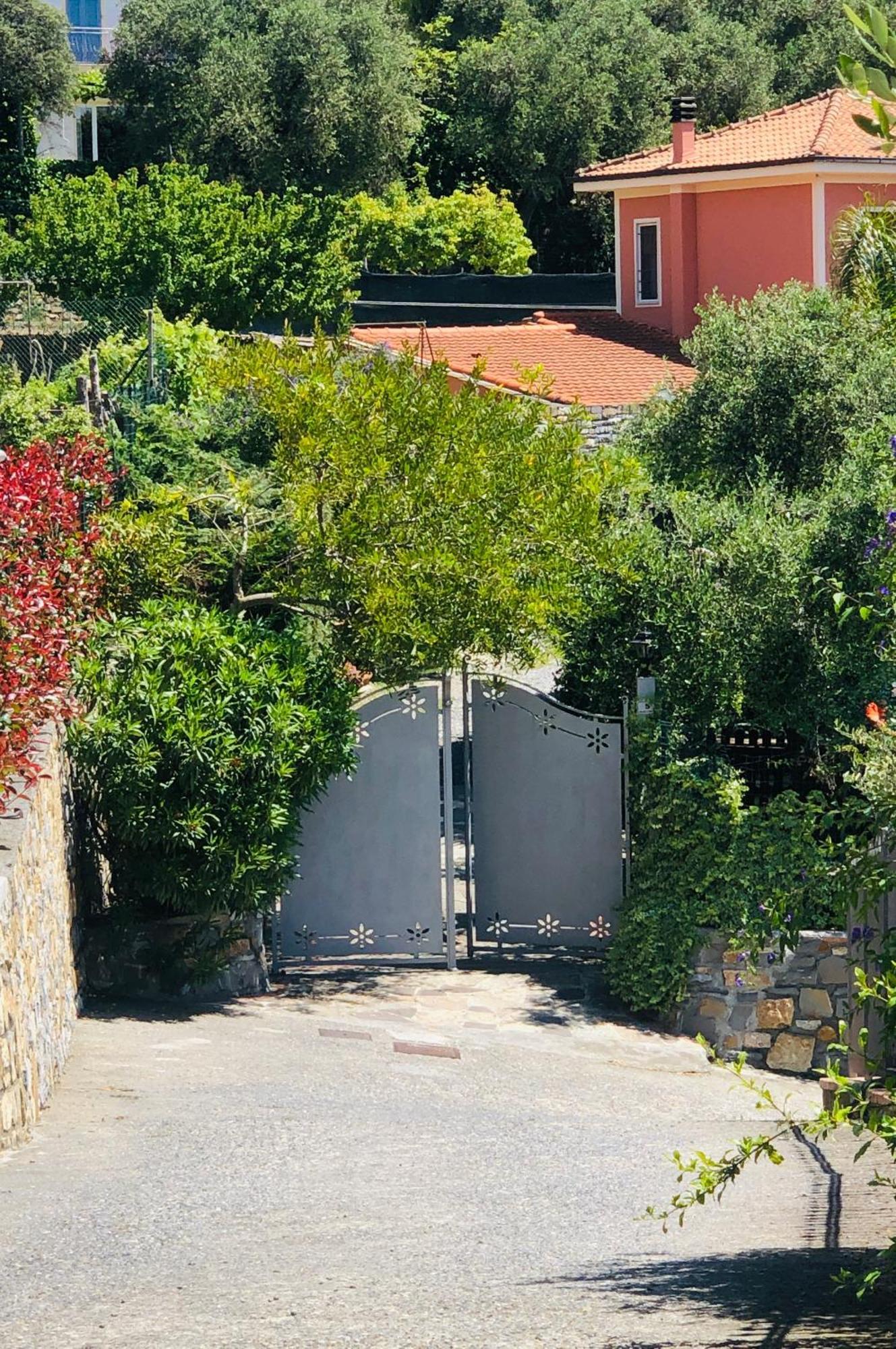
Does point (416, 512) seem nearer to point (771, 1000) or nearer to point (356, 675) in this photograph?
point (356, 675)

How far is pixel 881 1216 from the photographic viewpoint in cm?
679

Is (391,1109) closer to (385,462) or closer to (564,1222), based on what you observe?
(564,1222)

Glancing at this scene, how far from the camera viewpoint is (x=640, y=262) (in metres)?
34.7

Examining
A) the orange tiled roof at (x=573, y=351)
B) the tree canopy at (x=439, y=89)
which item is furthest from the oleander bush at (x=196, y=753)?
the tree canopy at (x=439, y=89)

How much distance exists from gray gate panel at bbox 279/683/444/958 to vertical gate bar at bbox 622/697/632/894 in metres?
1.32

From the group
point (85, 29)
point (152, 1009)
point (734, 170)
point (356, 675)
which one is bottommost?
point (152, 1009)

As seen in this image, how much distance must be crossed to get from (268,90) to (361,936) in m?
33.5

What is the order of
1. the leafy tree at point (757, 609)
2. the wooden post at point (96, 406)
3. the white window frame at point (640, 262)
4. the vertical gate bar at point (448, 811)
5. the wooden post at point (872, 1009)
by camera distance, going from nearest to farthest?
the wooden post at point (872, 1009) → the leafy tree at point (757, 609) → the vertical gate bar at point (448, 811) → the wooden post at point (96, 406) → the white window frame at point (640, 262)

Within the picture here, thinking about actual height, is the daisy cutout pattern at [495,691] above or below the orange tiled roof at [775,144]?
below

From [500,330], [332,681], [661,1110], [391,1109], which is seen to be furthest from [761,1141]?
[500,330]

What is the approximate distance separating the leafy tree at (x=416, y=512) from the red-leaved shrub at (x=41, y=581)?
1.34m

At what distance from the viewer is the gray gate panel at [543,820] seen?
12.8 metres

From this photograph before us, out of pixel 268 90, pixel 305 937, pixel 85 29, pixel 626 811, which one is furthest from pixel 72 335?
pixel 85 29

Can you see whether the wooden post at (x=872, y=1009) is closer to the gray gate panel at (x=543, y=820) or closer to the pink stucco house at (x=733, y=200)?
the gray gate panel at (x=543, y=820)
